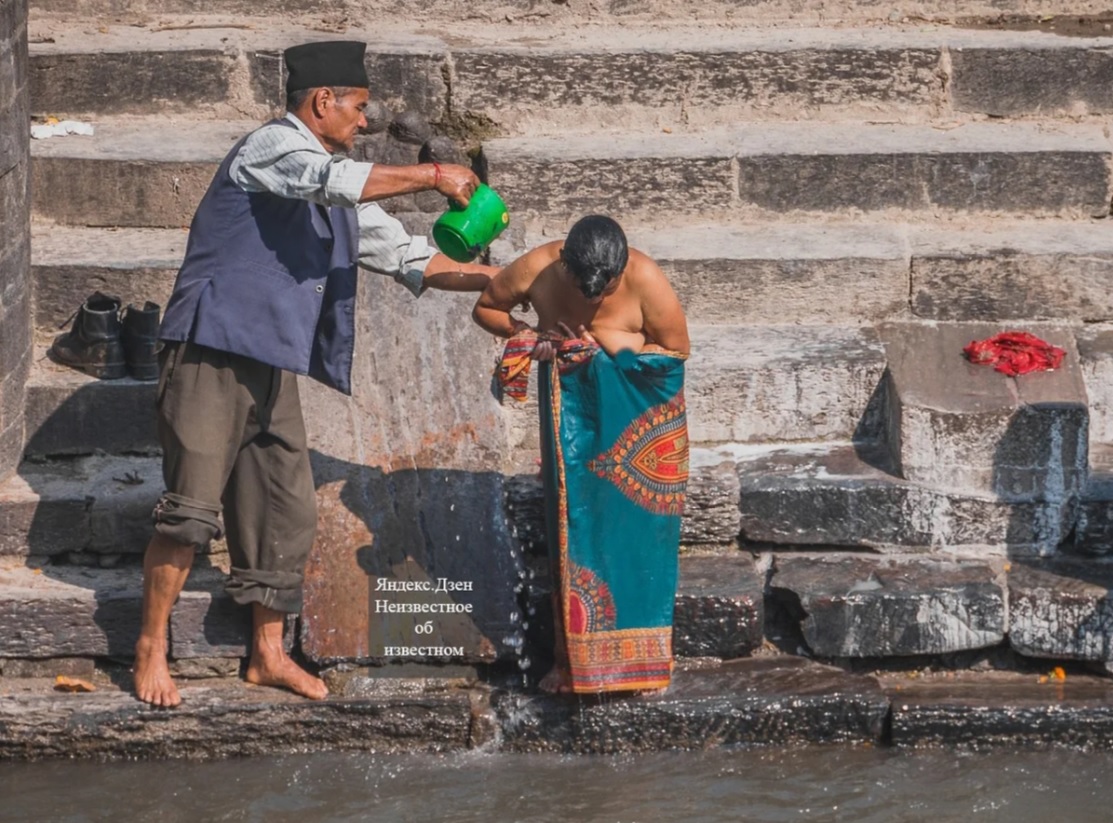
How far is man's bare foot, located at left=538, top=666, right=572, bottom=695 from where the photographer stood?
20.4 feet

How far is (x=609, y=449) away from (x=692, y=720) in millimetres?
1001

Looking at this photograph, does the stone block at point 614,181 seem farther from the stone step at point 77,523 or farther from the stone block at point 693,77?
the stone step at point 77,523

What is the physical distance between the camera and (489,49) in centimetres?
853

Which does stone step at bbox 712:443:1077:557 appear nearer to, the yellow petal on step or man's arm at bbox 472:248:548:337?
man's arm at bbox 472:248:548:337

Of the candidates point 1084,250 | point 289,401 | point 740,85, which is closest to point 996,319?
point 1084,250

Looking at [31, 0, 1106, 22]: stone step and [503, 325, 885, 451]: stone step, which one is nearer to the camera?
[503, 325, 885, 451]: stone step

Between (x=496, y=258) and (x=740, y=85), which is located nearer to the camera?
(x=496, y=258)

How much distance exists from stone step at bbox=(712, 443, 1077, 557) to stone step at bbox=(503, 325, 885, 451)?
19.4 inches

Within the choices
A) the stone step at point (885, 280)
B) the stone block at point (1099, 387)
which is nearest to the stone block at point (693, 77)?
the stone step at point (885, 280)

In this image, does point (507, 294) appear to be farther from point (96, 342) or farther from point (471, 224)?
point (96, 342)

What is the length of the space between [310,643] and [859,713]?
1939 millimetres

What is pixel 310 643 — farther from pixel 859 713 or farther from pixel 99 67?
pixel 99 67

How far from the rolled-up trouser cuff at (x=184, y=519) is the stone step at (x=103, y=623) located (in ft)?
1.65

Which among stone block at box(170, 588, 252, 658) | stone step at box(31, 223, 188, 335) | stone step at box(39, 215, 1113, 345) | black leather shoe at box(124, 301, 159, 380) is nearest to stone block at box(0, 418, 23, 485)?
black leather shoe at box(124, 301, 159, 380)
